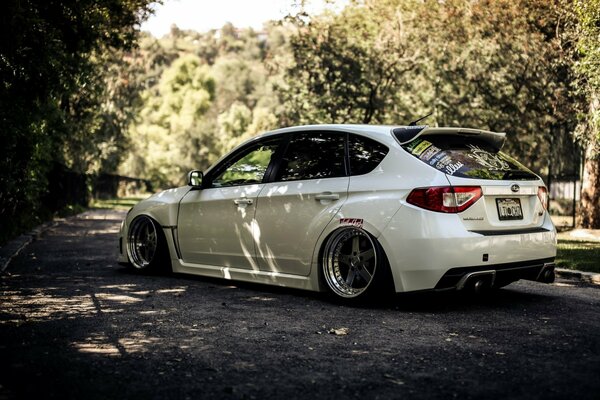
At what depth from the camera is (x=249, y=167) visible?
7.40 m

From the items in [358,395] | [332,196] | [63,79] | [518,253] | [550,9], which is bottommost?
[358,395]

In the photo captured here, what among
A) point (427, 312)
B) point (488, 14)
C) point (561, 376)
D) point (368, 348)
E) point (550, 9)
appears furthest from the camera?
point (488, 14)

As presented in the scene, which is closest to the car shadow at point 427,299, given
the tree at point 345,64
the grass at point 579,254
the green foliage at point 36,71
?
the grass at point 579,254

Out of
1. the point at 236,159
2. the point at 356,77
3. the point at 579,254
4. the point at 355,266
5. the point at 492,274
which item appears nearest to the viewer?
the point at 492,274

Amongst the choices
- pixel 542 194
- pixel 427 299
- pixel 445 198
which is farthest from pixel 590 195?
pixel 445 198

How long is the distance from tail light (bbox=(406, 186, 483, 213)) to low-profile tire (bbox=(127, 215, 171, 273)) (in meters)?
3.58

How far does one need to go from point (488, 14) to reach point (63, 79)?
15398mm

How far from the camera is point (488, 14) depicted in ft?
74.2

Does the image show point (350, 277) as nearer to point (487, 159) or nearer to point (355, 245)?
point (355, 245)

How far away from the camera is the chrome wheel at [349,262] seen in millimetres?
6207

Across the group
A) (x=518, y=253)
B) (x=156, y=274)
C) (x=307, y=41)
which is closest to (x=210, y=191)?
(x=156, y=274)

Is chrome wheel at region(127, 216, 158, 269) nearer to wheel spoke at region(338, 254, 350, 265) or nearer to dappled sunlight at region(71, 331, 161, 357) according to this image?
wheel spoke at region(338, 254, 350, 265)

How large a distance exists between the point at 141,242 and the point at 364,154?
139 inches

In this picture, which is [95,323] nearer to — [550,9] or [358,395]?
[358,395]
